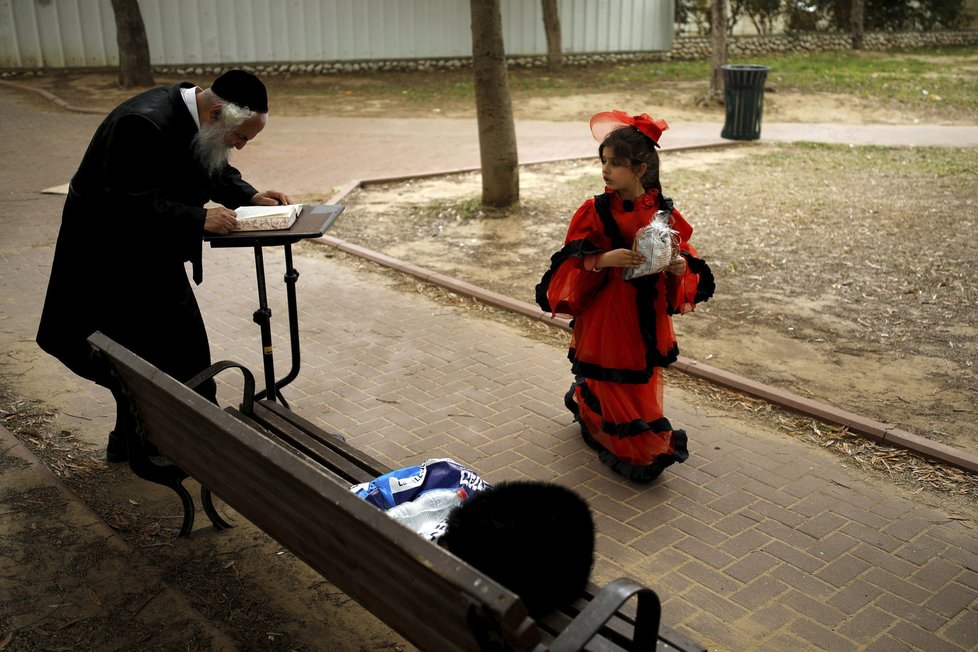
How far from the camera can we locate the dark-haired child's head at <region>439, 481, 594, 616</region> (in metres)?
2.67

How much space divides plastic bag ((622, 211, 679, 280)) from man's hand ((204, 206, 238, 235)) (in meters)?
1.79

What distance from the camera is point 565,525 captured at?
275 cm

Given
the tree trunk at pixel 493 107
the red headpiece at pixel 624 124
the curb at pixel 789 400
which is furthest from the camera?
the tree trunk at pixel 493 107

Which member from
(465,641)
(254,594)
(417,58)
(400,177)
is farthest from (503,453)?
(417,58)

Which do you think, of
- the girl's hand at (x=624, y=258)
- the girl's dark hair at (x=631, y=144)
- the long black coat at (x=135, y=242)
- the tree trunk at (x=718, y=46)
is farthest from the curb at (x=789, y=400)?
the tree trunk at (x=718, y=46)

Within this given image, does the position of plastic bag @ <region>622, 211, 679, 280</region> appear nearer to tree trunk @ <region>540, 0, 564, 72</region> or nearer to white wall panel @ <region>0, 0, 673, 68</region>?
white wall panel @ <region>0, 0, 673, 68</region>

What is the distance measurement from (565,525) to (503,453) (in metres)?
2.13

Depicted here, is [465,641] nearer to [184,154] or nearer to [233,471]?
[233,471]

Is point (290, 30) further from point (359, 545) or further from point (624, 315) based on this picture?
point (359, 545)

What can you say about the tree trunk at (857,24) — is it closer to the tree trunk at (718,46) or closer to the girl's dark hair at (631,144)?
the tree trunk at (718,46)

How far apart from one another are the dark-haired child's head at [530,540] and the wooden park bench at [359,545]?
0.09 meters

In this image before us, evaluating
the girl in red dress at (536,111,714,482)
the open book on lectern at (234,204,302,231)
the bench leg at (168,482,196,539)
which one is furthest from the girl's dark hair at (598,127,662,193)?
the bench leg at (168,482,196,539)

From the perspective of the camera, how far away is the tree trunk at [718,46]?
17.5 meters

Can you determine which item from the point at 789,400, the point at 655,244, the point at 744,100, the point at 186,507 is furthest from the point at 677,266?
the point at 744,100
